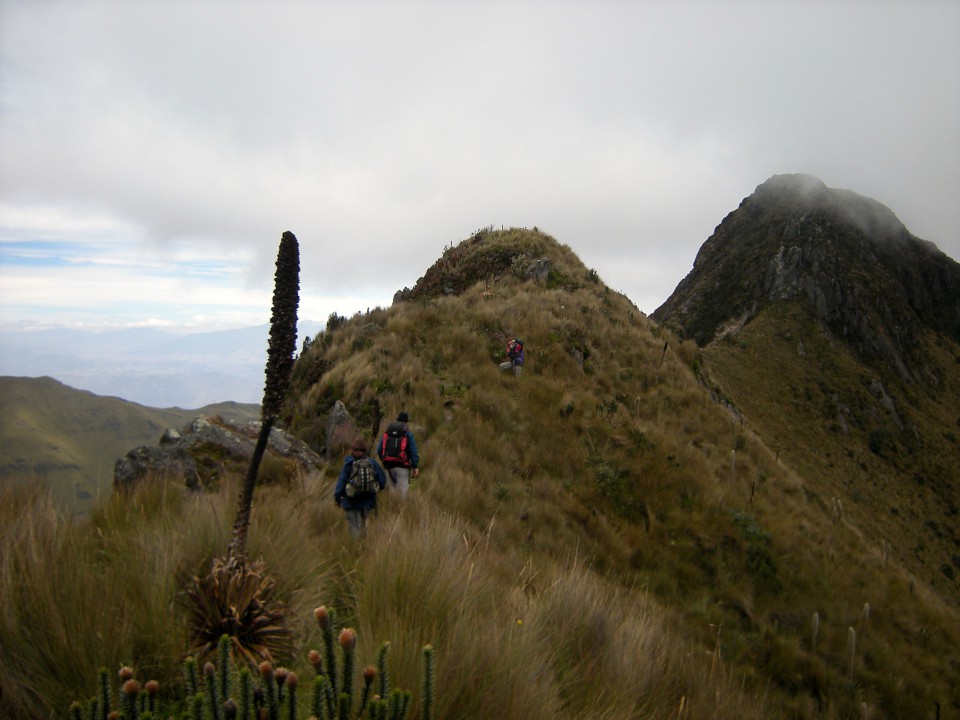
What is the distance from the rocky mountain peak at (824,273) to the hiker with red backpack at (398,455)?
67.9 m

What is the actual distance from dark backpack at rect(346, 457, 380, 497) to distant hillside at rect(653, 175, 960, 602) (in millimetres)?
17759

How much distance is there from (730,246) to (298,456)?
11078 cm

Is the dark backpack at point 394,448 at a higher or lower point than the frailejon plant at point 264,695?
higher

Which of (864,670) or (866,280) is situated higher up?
(866,280)

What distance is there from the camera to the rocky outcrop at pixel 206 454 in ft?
20.1

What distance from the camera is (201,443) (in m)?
6.91

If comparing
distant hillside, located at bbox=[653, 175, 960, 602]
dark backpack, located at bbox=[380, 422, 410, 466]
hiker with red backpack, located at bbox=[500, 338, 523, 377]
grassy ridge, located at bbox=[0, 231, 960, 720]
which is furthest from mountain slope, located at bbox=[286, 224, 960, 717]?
distant hillside, located at bbox=[653, 175, 960, 602]

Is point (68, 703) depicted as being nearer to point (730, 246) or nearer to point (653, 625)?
point (653, 625)

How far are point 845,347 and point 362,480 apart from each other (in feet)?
285

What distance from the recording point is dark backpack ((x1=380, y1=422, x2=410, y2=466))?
7.00 meters

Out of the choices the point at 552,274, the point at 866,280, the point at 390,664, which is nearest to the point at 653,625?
the point at 390,664

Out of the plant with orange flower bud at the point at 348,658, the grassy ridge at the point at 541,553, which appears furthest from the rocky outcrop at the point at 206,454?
the plant with orange flower bud at the point at 348,658

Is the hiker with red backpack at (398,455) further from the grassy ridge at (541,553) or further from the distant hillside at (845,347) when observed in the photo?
the distant hillside at (845,347)

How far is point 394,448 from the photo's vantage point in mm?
7004
